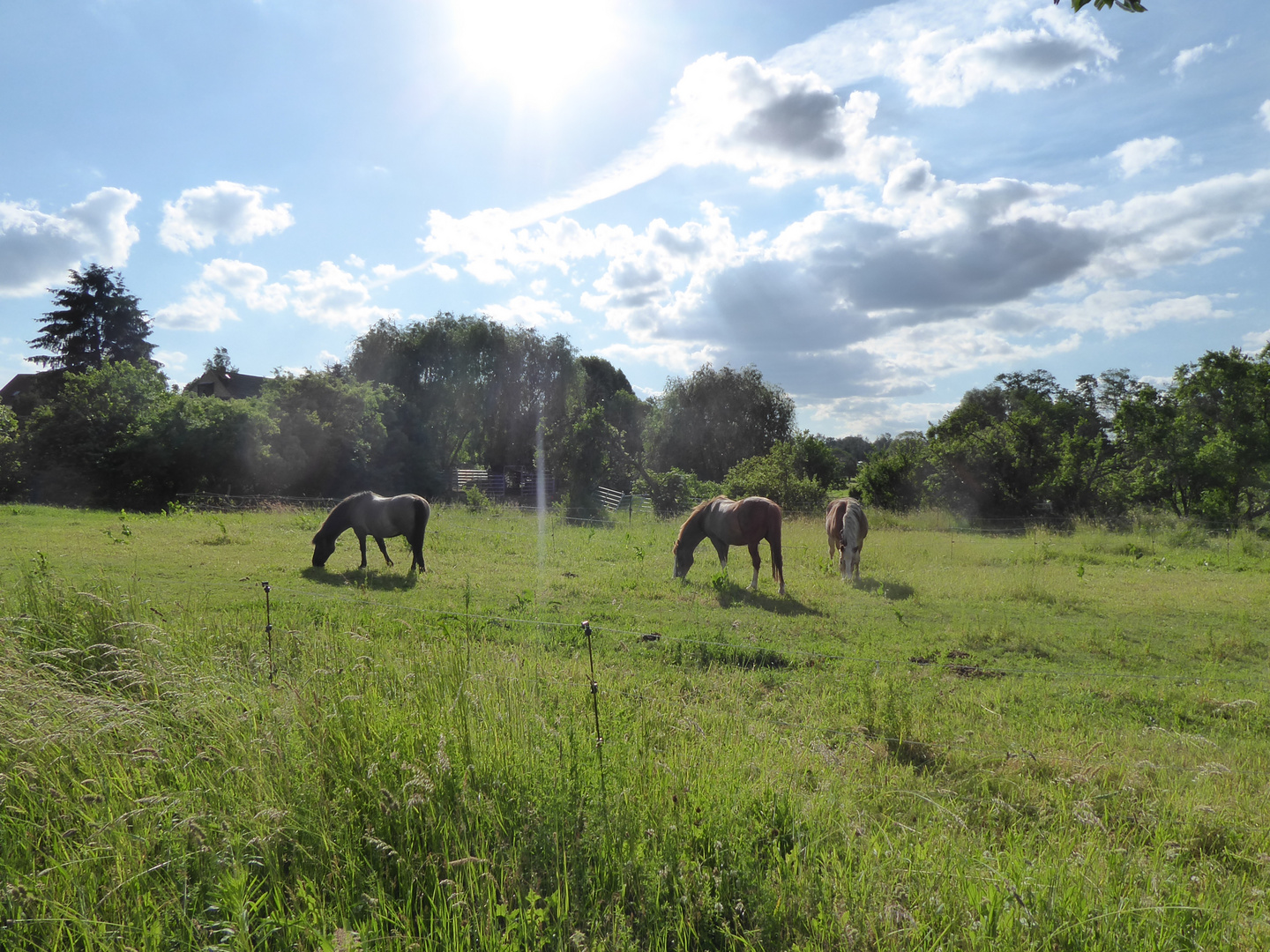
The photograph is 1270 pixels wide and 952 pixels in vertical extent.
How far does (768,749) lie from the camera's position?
Result: 3.94m

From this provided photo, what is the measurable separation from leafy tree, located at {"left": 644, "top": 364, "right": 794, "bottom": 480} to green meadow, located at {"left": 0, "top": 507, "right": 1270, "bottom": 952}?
135ft

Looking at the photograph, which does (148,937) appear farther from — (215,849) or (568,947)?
(568,947)

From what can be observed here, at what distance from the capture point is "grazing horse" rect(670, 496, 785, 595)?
1226 centimetres

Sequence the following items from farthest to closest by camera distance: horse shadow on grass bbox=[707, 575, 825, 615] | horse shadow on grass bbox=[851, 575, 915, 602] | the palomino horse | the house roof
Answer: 1. the house roof
2. the palomino horse
3. horse shadow on grass bbox=[851, 575, 915, 602]
4. horse shadow on grass bbox=[707, 575, 825, 615]

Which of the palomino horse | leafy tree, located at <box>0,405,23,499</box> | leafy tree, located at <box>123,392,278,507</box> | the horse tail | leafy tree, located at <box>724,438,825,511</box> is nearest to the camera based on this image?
the horse tail

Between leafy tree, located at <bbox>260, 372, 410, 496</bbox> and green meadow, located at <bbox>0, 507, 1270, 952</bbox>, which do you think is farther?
leafy tree, located at <bbox>260, 372, 410, 496</bbox>

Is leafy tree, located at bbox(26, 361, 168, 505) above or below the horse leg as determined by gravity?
above

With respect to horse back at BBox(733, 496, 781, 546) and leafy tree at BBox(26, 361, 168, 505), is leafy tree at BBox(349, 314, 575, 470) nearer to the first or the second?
leafy tree at BBox(26, 361, 168, 505)

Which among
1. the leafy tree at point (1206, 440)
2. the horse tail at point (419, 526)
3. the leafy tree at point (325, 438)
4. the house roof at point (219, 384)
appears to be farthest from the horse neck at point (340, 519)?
the house roof at point (219, 384)

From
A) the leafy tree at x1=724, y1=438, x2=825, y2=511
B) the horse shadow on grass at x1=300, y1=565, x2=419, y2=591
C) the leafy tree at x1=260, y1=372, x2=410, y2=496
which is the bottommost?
the horse shadow on grass at x1=300, y1=565, x2=419, y2=591

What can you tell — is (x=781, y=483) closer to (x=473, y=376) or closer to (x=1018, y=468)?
(x=1018, y=468)

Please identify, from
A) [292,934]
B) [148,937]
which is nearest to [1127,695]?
[292,934]

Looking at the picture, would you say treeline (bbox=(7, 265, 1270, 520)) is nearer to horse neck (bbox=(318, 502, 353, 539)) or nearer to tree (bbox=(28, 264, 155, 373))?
tree (bbox=(28, 264, 155, 373))

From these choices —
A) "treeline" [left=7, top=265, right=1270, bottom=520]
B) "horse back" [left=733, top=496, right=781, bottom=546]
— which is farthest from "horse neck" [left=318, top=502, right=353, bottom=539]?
"treeline" [left=7, top=265, right=1270, bottom=520]
